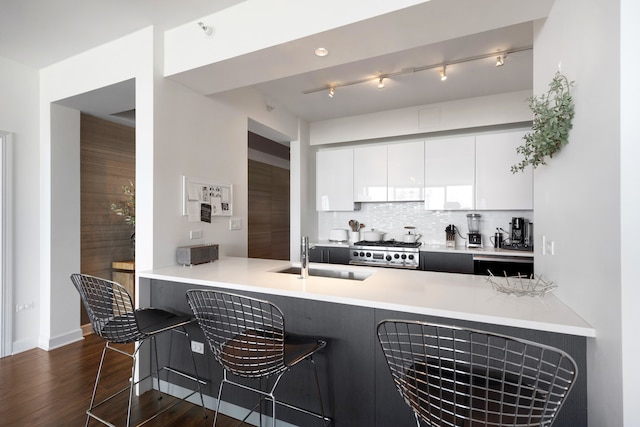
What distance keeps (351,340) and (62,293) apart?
3.11 metres

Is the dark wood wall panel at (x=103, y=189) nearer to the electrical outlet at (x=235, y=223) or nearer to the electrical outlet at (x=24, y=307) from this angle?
the electrical outlet at (x=24, y=307)

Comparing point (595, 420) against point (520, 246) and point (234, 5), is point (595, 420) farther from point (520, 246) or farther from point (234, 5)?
point (234, 5)

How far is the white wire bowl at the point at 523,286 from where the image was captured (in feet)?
5.08

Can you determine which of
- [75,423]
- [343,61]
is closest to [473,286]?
[343,61]

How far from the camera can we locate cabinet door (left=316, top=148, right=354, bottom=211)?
14.3 ft

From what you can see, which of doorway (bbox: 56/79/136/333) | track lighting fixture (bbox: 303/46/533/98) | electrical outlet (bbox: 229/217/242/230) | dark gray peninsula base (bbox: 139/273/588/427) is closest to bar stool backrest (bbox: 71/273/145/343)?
dark gray peninsula base (bbox: 139/273/588/427)

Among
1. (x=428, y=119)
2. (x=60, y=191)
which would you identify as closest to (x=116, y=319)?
(x=60, y=191)

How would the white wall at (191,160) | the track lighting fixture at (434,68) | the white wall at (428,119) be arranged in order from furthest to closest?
1. the white wall at (428,119)
2. the track lighting fixture at (434,68)
3. the white wall at (191,160)

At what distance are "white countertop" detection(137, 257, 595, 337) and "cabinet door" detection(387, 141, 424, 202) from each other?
6.69 feet

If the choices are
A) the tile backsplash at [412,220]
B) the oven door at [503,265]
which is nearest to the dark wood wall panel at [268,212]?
the tile backsplash at [412,220]

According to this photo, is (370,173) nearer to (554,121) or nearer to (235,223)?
(235,223)

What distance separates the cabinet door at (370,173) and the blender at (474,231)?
3.61 feet

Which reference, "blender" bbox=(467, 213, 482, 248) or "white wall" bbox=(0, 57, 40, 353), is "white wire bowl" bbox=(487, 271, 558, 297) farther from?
"white wall" bbox=(0, 57, 40, 353)

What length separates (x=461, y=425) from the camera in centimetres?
100
